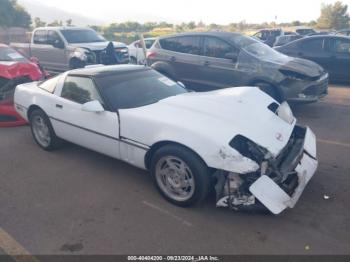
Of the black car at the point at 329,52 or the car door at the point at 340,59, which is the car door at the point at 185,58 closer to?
the black car at the point at 329,52

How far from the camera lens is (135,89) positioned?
446 centimetres

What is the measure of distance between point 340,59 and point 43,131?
8.32 metres

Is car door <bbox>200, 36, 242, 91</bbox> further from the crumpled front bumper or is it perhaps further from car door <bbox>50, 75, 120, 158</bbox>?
the crumpled front bumper

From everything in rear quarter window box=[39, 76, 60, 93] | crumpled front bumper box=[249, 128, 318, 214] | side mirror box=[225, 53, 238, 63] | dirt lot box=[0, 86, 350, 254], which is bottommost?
dirt lot box=[0, 86, 350, 254]

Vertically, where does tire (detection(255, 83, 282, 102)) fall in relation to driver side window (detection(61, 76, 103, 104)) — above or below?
below

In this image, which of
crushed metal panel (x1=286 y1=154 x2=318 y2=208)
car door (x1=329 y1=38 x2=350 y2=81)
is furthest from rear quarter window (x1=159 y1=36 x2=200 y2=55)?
crushed metal panel (x1=286 y1=154 x2=318 y2=208)

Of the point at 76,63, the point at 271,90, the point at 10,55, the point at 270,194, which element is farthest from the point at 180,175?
the point at 76,63

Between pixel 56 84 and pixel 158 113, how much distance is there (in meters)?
2.06

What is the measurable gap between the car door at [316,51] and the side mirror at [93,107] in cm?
787

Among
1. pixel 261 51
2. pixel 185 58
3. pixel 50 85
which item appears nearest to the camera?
pixel 50 85

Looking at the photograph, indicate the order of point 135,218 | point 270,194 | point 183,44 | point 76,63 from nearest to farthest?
point 270,194, point 135,218, point 183,44, point 76,63

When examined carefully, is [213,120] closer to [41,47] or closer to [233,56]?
[233,56]

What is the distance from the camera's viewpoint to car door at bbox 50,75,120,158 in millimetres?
4109

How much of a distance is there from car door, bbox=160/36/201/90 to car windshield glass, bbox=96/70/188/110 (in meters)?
3.11
